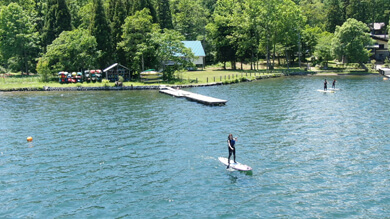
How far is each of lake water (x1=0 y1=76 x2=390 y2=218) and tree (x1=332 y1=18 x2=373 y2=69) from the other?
41.9 m

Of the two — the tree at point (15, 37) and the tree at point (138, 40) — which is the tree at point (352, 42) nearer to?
the tree at point (138, 40)

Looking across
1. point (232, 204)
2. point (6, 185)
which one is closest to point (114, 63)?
point (6, 185)

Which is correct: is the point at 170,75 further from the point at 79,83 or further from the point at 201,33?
the point at 201,33

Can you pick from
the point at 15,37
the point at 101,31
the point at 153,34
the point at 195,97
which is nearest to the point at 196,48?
the point at 153,34

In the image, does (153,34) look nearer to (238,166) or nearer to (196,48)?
(196,48)

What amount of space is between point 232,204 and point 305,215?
4.02 m

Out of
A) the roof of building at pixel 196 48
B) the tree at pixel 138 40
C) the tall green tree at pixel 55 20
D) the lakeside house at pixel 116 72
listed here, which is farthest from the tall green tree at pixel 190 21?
the lakeside house at pixel 116 72

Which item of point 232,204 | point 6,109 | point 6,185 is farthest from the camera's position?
point 6,109

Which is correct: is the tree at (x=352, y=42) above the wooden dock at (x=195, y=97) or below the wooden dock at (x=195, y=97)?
above

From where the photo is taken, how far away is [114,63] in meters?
81.8

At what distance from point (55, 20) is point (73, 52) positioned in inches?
593

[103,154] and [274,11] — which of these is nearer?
[103,154]

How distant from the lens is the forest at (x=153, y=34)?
7700 cm

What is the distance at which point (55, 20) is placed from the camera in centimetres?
8762
